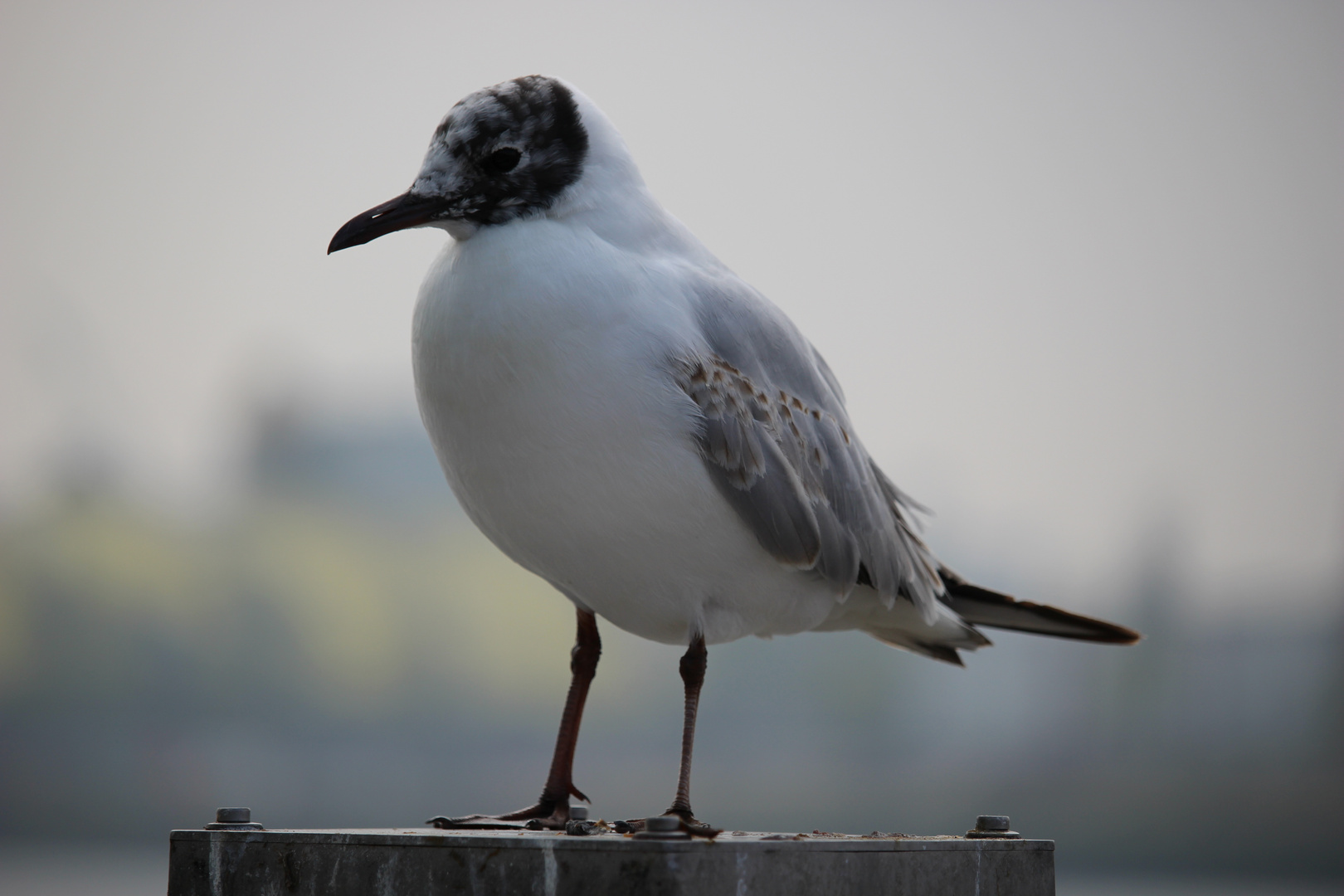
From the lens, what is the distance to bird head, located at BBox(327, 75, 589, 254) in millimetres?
3418

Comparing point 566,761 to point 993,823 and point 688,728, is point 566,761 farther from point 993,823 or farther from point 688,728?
point 993,823

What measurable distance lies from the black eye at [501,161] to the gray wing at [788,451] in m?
0.61

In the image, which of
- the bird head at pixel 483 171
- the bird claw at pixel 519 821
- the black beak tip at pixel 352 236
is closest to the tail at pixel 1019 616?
the bird claw at pixel 519 821

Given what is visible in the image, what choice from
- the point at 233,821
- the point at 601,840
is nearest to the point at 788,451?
the point at 601,840

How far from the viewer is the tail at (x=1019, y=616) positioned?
4.30 metres

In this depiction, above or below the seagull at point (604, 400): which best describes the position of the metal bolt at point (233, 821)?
below

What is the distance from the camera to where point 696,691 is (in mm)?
3504

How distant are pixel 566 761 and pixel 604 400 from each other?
3.94 ft

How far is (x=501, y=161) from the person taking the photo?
345 centimetres

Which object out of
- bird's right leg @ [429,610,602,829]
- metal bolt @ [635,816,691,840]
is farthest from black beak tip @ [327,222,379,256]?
metal bolt @ [635,816,691,840]

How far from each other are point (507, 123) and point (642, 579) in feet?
4.21

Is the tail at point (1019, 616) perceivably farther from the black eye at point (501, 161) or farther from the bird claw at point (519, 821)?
the black eye at point (501, 161)

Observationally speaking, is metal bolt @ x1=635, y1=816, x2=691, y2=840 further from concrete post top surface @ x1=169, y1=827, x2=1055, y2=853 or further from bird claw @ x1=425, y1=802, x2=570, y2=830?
bird claw @ x1=425, y1=802, x2=570, y2=830

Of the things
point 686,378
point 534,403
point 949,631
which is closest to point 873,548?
point 949,631
